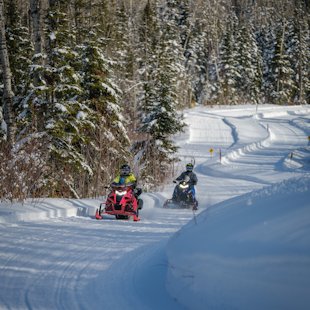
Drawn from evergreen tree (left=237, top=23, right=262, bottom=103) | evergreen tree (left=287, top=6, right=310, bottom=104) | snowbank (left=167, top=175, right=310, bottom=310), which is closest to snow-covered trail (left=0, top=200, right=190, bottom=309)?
snowbank (left=167, top=175, right=310, bottom=310)

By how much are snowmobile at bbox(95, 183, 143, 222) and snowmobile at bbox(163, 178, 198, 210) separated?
2221 mm

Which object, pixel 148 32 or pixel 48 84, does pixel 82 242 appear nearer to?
pixel 48 84

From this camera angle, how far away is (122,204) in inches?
371

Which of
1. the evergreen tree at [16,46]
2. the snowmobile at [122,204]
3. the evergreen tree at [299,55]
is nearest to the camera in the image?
the snowmobile at [122,204]

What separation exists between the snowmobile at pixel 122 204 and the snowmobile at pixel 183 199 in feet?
7.29

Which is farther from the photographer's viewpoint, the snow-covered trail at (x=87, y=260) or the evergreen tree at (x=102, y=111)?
the evergreen tree at (x=102, y=111)

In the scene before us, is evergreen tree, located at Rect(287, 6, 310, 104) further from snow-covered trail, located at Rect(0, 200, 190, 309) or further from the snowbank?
the snowbank

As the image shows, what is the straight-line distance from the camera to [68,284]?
457 cm

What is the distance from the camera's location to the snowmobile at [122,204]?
30.7ft

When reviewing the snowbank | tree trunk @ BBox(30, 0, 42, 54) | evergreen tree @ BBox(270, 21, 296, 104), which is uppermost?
evergreen tree @ BBox(270, 21, 296, 104)

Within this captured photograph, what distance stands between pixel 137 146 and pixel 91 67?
558cm

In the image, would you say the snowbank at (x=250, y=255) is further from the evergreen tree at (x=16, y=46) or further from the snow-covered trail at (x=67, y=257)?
the evergreen tree at (x=16, y=46)

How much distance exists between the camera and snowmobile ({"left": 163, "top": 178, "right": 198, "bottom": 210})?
1167 cm

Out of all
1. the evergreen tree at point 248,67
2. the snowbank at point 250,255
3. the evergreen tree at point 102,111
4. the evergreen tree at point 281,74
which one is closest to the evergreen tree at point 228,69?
the evergreen tree at point 248,67
